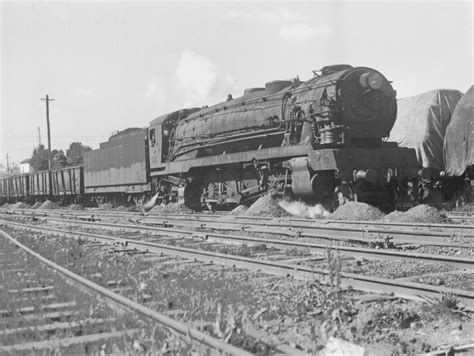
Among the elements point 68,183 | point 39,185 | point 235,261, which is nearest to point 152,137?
point 68,183

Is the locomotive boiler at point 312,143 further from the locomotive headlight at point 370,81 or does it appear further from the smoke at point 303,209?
the smoke at point 303,209

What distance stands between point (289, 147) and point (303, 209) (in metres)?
1.77

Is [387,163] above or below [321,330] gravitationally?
above

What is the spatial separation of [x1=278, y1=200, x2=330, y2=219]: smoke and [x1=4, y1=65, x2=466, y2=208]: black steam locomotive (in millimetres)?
269

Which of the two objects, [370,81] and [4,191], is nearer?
[370,81]

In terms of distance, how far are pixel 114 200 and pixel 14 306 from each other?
76.2ft

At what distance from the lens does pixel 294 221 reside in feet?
42.3

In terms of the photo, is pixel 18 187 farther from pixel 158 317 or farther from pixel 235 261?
pixel 158 317

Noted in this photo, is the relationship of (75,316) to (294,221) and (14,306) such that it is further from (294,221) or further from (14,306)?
(294,221)

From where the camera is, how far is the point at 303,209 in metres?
15.1

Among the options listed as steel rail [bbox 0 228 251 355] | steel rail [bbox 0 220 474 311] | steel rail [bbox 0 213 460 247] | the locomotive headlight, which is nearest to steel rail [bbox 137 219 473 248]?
steel rail [bbox 0 213 460 247]

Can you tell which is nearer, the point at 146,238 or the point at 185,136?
the point at 146,238

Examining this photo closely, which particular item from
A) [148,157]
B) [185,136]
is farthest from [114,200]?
[185,136]

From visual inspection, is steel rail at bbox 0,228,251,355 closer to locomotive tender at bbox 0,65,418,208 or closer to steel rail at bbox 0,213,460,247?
steel rail at bbox 0,213,460,247
